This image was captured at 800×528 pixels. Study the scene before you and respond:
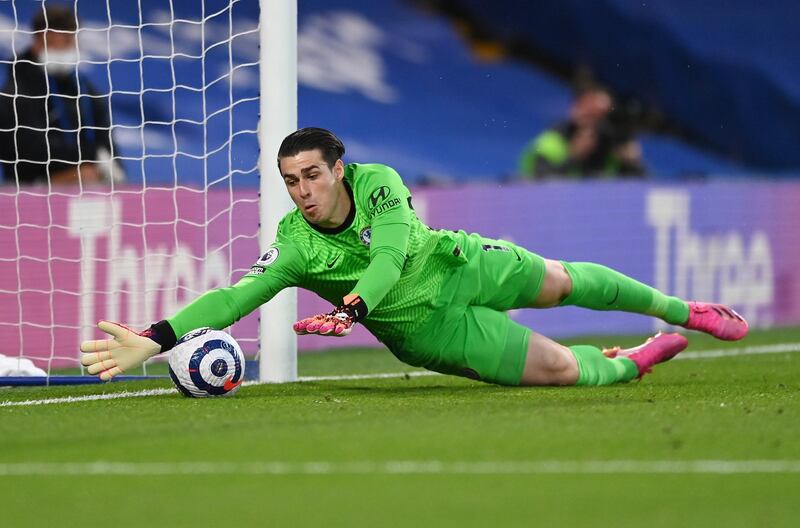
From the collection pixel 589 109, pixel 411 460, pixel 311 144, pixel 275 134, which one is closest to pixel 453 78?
pixel 589 109

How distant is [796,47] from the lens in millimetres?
14867

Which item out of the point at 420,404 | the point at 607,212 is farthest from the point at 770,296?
the point at 420,404

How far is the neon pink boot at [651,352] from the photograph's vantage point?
20.9 ft

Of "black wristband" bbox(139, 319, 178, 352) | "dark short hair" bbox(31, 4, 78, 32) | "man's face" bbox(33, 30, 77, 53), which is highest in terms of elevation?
"dark short hair" bbox(31, 4, 78, 32)

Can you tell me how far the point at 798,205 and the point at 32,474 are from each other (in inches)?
338

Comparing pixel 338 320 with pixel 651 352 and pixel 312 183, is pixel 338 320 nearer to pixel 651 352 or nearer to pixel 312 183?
pixel 312 183

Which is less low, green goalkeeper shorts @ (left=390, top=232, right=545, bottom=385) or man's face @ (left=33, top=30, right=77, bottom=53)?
man's face @ (left=33, top=30, right=77, bottom=53)

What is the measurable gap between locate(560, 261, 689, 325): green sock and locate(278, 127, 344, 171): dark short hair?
123cm

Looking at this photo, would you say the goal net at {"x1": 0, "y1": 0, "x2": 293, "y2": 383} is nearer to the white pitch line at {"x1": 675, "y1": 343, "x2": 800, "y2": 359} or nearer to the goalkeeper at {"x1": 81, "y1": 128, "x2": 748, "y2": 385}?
the goalkeeper at {"x1": 81, "y1": 128, "x2": 748, "y2": 385}

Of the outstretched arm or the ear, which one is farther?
the ear

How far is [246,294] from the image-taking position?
557 cm

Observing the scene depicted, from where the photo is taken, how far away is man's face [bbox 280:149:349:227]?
18.2 feet

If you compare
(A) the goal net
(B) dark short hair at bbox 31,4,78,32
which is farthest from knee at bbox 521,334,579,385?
(B) dark short hair at bbox 31,4,78,32

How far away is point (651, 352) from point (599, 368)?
1.14ft
